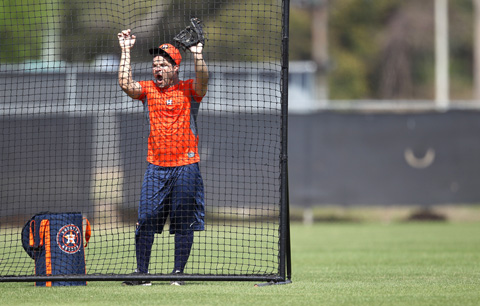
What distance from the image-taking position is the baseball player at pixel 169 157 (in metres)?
6.83

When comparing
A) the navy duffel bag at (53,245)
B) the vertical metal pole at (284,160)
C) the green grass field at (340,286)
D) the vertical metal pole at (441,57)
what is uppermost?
the vertical metal pole at (441,57)

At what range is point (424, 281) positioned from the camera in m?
6.88

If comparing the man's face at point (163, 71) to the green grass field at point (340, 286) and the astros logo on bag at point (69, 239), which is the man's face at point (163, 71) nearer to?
the astros logo on bag at point (69, 239)

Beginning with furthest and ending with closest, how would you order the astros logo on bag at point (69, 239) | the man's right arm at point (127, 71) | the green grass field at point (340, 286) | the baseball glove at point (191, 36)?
the astros logo on bag at point (69, 239) → the man's right arm at point (127, 71) → the baseball glove at point (191, 36) → the green grass field at point (340, 286)

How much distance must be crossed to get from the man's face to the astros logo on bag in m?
1.55

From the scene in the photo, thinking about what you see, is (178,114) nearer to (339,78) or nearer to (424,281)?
(424,281)

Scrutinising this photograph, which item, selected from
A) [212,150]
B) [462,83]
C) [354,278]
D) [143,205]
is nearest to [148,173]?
[143,205]

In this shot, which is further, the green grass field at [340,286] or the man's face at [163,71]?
the man's face at [163,71]

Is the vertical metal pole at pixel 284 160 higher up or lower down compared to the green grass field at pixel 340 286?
higher up

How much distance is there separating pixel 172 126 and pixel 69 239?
4.61 feet

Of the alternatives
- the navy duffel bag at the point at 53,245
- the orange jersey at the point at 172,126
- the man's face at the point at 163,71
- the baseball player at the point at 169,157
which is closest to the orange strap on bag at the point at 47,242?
the navy duffel bag at the point at 53,245

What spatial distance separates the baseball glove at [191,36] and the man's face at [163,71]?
0.27 meters

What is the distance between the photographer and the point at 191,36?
6660 millimetres

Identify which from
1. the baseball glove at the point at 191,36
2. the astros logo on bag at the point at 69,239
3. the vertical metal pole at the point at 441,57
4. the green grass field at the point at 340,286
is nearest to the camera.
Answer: the green grass field at the point at 340,286
